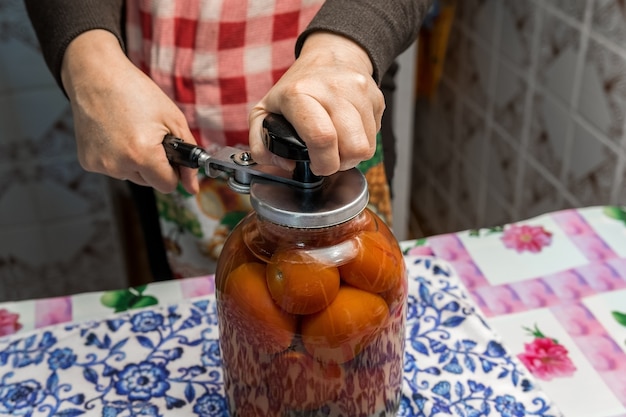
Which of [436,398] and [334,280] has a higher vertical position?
[334,280]

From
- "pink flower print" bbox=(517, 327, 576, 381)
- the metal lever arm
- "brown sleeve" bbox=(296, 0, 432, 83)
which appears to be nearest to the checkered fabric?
"brown sleeve" bbox=(296, 0, 432, 83)

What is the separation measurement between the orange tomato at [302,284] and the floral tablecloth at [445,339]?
0.16 metres

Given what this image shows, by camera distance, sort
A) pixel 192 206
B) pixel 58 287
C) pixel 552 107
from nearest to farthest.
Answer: pixel 192 206
pixel 552 107
pixel 58 287

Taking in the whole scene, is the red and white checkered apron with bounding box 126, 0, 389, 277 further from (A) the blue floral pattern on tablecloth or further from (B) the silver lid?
(B) the silver lid

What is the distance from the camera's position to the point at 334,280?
1.56ft

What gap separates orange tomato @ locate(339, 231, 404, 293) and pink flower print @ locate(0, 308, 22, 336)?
14.4 inches

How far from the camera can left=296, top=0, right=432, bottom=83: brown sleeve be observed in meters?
0.58

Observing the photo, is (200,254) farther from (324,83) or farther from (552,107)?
(552,107)

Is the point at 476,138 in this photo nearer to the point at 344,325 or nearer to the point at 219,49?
the point at 219,49

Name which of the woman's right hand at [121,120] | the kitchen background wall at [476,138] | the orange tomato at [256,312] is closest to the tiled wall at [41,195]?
the kitchen background wall at [476,138]

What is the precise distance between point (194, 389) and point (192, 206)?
0.73 feet

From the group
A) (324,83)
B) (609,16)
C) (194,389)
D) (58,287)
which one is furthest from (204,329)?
(58,287)

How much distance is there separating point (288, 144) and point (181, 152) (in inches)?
4.4

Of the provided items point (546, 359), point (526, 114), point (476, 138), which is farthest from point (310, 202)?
point (476, 138)
